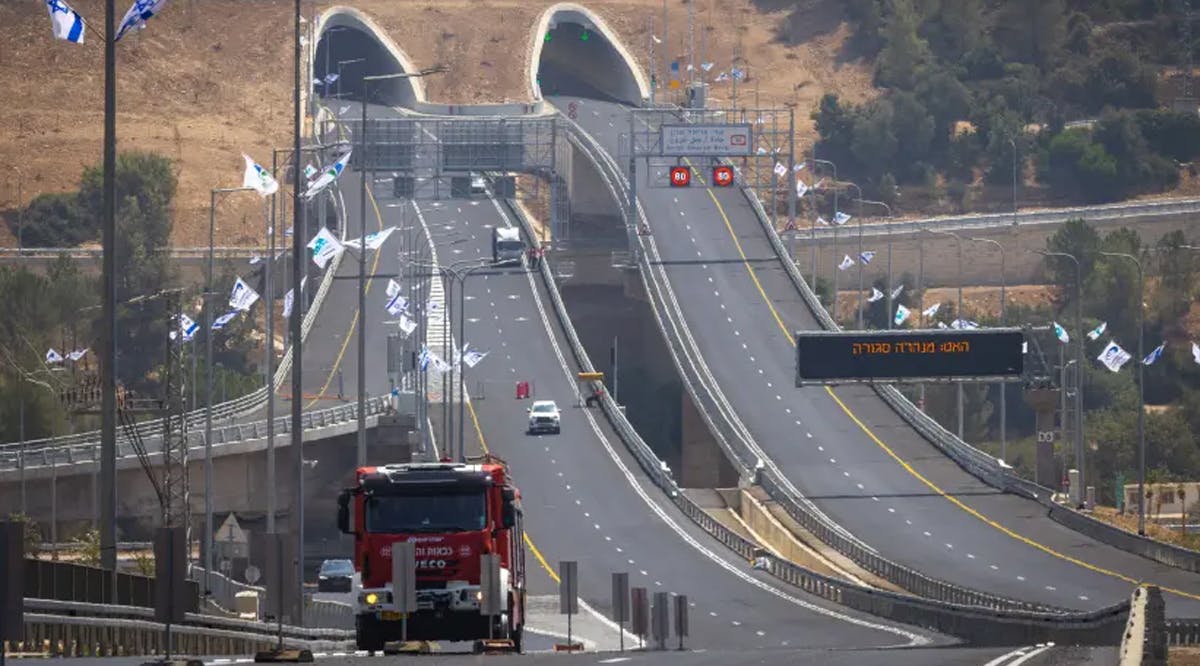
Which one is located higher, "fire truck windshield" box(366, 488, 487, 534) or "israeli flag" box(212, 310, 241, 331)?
"israeli flag" box(212, 310, 241, 331)

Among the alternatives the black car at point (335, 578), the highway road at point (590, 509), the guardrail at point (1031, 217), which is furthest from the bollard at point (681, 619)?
the guardrail at point (1031, 217)

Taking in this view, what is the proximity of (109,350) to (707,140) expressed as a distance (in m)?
105

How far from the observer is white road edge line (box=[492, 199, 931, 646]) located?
64688 millimetres

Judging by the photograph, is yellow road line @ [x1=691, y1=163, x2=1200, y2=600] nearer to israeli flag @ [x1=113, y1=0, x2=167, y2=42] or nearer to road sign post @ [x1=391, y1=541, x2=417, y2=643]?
road sign post @ [x1=391, y1=541, x2=417, y2=643]

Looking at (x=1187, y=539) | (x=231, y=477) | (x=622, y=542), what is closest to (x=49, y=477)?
(x=231, y=477)

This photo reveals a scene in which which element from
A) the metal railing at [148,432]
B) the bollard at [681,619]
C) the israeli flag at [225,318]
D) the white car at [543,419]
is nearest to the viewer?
the bollard at [681,619]

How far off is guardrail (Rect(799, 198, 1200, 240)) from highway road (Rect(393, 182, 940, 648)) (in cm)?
3890

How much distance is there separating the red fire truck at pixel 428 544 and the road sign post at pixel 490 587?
5.9 inches

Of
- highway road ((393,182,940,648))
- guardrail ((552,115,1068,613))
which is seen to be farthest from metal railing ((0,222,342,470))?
guardrail ((552,115,1068,613))

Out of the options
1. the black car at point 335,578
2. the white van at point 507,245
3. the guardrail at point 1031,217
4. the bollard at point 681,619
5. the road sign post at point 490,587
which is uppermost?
the guardrail at point 1031,217

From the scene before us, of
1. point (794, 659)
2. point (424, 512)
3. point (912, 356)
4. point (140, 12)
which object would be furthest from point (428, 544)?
point (912, 356)

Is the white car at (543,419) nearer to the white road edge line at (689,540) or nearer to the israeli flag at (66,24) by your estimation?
the white road edge line at (689,540)

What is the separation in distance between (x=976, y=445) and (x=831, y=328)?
28.6m

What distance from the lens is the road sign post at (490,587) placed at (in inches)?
1629
